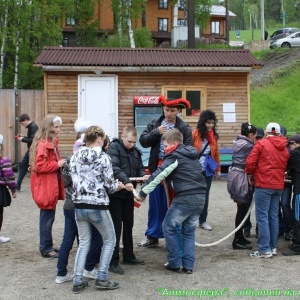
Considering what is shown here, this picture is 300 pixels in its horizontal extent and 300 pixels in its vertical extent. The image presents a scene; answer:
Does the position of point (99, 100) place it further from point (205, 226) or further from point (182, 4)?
point (182, 4)

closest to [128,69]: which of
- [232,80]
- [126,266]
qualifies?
[232,80]

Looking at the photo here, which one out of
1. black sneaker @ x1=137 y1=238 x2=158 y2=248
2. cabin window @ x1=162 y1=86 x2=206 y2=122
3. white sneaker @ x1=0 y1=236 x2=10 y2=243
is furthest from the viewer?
cabin window @ x1=162 y1=86 x2=206 y2=122

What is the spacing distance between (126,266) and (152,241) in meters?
1.03

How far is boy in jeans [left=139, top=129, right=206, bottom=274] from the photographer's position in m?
6.12

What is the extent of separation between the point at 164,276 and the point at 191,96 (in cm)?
953

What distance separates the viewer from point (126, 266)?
6609 millimetres

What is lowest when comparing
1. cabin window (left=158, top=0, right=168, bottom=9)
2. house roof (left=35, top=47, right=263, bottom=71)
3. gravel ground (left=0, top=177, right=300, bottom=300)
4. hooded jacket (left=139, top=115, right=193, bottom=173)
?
gravel ground (left=0, top=177, right=300, bottom=300)

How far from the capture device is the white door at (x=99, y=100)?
1477 centimetres

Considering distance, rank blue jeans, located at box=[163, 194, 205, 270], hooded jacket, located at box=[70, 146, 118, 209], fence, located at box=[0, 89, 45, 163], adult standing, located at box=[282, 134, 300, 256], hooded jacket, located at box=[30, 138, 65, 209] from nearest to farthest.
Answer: hooded jacket, located at box=[70, 146, 118, 209] < blue jeans, located at box=[163, 194, 205, 270] < hooded jacket, located at box=[30, 138, 65, 209] < adult standing, located at box=[282, 134, 300, 256] < fence, located at box=[0, 89, 45, 163]

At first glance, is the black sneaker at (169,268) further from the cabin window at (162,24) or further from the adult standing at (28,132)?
the cabin window at (162,24)

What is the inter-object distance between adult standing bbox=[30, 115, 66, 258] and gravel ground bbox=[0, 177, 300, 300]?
28.2 inches

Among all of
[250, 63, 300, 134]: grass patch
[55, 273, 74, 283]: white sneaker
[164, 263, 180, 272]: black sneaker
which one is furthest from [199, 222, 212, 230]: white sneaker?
[250, 63, 300, 134]: grass patch

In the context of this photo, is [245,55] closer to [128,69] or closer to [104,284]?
[128,69]

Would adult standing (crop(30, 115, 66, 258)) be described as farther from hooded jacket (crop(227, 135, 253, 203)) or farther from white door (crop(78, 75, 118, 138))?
white door (crop(78, 75, 118, 138))
